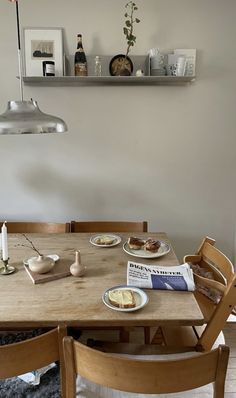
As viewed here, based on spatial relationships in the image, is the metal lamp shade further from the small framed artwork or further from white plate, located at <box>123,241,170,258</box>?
the small framed artwork

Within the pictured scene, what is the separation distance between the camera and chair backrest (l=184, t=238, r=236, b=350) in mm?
1324

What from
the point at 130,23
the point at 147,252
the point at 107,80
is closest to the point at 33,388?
the point at 147,252

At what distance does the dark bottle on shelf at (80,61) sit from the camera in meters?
2.25

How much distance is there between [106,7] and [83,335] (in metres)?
2.41

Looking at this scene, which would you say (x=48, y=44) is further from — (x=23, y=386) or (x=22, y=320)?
(x=23, y=386)

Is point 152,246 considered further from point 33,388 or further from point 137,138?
point 137,138

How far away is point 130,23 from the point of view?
2.25m

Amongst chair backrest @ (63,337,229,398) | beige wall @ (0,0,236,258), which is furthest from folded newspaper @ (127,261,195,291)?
beige wall @ (0,0,236,258)

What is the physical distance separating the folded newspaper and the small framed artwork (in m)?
1.62

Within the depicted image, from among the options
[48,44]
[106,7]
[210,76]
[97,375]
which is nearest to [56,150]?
[48,44]

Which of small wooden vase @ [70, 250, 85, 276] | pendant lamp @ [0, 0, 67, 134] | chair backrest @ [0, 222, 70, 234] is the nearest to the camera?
pendant lamp @ [0, 0, 67, 134]

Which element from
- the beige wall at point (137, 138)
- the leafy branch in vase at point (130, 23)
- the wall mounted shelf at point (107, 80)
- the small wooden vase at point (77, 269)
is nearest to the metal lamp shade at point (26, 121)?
the small wooden vase at point (77, 269)

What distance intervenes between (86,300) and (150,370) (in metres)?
0.44

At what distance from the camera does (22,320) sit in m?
1.09
